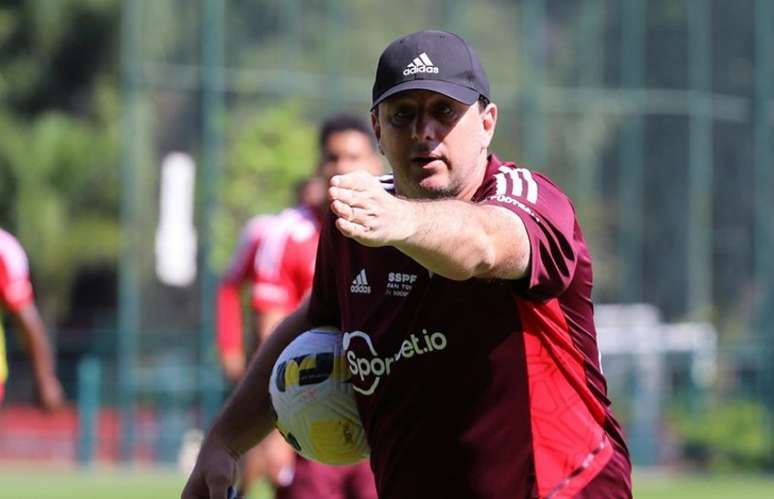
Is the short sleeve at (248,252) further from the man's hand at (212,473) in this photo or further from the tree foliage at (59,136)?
the tree foliage at (59,136)

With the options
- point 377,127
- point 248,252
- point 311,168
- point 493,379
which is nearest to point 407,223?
point 493,379

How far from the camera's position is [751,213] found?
1107 inches

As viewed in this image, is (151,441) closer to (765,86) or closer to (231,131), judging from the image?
(231,131)

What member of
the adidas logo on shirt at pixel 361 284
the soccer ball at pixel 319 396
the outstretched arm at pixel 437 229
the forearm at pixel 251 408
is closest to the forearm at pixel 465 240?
the outstretched arm at pixel 437 229

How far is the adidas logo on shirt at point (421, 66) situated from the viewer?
3.88 m

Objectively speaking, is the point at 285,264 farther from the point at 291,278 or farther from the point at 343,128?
the point at 343,128

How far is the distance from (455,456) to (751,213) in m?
24.8

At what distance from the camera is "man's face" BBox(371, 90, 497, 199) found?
12.8 feet

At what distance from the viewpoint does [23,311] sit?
9172 millimetres

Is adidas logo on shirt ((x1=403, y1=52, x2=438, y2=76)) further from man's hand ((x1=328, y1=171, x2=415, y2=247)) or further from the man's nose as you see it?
man's hand ((x1=328, y1=171, x2=415, y2=247))

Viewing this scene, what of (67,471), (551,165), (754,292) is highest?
(551,165)

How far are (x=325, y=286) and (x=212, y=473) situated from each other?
1.87ft

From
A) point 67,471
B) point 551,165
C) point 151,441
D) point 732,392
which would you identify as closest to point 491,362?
point 67,471

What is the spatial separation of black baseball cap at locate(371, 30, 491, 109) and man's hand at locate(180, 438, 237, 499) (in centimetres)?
108
